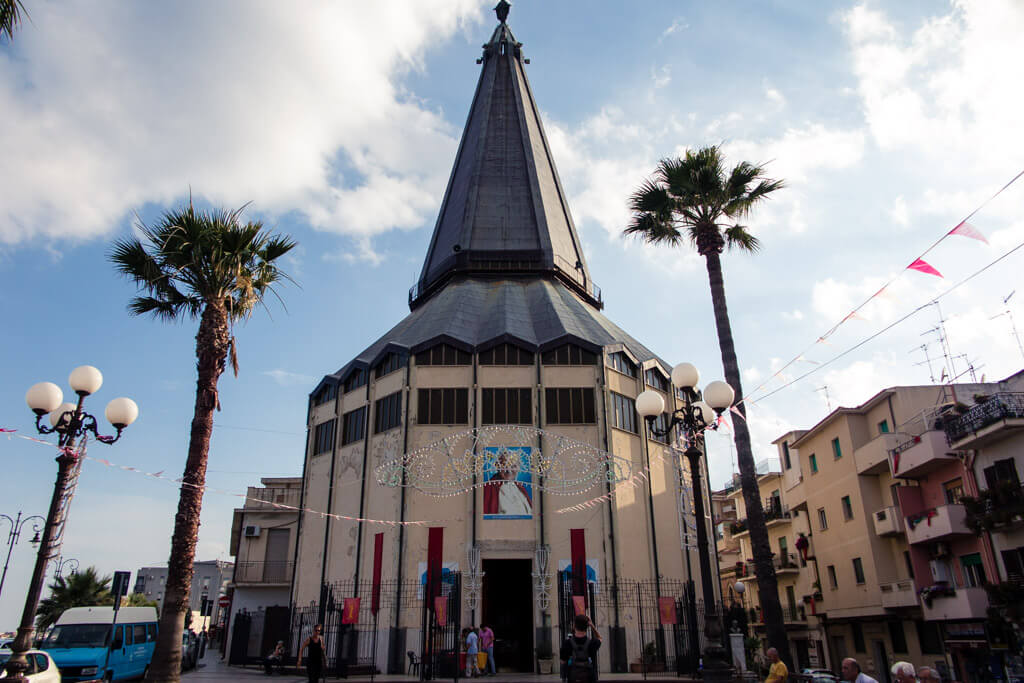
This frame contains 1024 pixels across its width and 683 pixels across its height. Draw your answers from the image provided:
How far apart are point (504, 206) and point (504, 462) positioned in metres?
17.9

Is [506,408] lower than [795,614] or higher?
higher

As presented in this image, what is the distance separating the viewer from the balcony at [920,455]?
2653 centimetres

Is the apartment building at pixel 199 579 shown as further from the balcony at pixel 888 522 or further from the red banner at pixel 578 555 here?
the balcony at pixel 888 522

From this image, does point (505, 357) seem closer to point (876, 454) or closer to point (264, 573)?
point (876, 454)

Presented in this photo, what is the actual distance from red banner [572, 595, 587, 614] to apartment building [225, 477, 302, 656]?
61.3 feet

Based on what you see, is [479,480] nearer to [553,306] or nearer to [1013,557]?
[553,306]

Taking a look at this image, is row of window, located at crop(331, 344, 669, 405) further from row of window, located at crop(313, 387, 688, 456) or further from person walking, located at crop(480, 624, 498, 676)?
person walking, located at crop(480, 624, 498, 676)

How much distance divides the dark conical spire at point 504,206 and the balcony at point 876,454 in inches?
661

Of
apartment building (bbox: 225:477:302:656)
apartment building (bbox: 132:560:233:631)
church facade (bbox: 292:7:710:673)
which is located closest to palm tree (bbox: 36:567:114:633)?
apartment building (bbox: 225:477:302:656)

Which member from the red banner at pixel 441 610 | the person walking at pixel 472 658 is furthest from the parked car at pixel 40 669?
the red banner at pixel 441 610

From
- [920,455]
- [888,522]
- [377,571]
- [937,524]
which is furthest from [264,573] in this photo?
[920,455]

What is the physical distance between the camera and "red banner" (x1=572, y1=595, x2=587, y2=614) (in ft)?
77.3

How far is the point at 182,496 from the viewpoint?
14.0 m

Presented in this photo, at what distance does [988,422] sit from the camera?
23.7 metres
